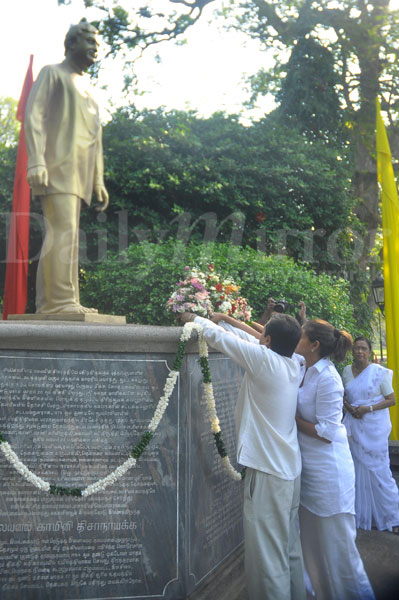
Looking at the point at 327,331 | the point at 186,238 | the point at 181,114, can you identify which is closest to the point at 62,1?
the point at 181,114

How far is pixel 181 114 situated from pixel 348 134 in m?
4.86

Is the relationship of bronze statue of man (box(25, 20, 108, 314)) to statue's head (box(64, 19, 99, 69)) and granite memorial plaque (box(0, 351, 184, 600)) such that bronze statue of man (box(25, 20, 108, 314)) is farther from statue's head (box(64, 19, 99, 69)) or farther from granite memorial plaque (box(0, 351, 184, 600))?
granite memorial plaque (box(0, 351, 184, 600))

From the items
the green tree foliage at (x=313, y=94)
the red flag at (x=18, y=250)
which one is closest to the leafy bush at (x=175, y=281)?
the red flag at (x=18, y=250)

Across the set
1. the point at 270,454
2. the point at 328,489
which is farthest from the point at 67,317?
the point at 328,489

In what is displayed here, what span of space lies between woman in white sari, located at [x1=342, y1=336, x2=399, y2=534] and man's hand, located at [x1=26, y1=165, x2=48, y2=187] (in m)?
3.64

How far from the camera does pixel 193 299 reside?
5.52m

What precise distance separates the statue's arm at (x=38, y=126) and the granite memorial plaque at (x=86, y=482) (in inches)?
78.0

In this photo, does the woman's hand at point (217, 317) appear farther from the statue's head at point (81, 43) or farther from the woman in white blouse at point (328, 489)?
the statue's head at point (81, 43)

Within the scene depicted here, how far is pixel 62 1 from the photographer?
1414cm

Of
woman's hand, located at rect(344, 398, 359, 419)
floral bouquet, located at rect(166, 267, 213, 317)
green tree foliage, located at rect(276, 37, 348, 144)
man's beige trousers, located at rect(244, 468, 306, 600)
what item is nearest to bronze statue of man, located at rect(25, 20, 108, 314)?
floral bouquet, located at rect(166, 267, 213, 317)

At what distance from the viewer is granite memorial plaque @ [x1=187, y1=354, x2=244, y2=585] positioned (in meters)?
3.81

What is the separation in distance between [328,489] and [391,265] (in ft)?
14.7

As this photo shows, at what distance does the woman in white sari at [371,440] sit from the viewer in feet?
18.7

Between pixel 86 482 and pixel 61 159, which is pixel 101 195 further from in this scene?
pixel 86 482
